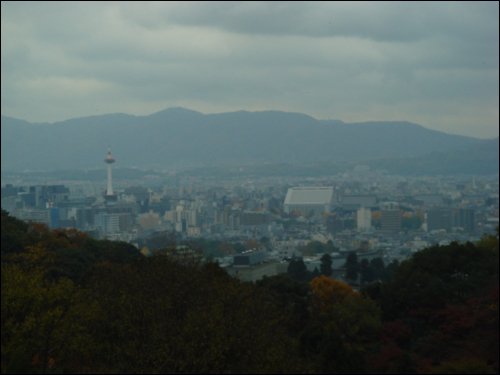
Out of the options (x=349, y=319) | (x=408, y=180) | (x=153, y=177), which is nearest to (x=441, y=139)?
(x=408, y=180)

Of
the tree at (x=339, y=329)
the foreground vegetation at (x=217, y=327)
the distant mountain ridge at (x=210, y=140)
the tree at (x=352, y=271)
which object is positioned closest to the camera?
the foreground vegetation at (x=217, y=327)

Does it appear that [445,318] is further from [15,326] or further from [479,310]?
[15,326]

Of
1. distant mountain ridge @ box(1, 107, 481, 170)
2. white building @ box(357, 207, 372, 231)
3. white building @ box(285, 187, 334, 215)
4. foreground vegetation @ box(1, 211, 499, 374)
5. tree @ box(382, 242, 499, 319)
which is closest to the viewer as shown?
foreground vegetation @ box(1, 211, 499, 374)

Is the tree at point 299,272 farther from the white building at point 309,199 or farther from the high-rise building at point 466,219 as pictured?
the white building at point 309,199

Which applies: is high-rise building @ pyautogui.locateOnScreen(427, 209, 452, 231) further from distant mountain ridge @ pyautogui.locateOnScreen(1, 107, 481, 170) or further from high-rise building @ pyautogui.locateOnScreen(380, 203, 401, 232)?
distant mountain ridge @ pyautogui.locateOnScreen(1, 107, 481, 170)

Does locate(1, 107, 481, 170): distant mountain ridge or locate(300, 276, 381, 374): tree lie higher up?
locate(1, 107, 481, 170): distant mountain ridge

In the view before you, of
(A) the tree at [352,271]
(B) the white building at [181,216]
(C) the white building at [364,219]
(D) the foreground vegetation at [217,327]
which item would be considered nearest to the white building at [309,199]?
(C) the white building at [364,219]

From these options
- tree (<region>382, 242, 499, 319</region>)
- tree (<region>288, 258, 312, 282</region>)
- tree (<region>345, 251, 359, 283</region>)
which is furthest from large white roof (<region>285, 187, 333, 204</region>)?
tree (<region>382, 242, 499, 319</region>)
